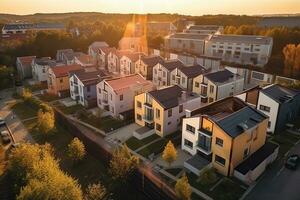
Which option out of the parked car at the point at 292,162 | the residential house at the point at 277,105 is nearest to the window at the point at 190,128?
the parked car at the point at 292,162

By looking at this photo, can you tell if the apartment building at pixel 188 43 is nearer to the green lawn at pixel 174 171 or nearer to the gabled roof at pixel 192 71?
the gabled roof at pixel 192 71

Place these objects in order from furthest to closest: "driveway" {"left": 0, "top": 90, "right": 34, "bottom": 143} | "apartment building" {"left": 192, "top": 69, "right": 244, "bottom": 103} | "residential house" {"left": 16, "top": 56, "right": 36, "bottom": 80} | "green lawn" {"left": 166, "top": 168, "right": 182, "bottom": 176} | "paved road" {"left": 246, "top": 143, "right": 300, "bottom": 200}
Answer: "residential house" {"left": 16, "top": 56, "right": 36, "bottom": 80}, "apartment building" {"left": 192, "top": 69, "right": 244, "bottom": 103}, "driveway" {"left": 0, "top": 90, "right": 34, "bottom": 143}, "green lawn" {"left": 166, "top": 168, "right": 182, "bottom": 176}, "paved road" {"left": 246, "top": 143, "right": 300, "bottom": 200}

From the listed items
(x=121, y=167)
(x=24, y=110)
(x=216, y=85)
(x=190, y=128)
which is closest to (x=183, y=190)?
(x=121, y=167)

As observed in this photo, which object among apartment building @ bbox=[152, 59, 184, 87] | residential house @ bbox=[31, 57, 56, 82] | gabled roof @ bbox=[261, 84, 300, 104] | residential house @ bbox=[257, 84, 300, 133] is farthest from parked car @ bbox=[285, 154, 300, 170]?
residential house @ bbox=[31, 57, 56, 82]

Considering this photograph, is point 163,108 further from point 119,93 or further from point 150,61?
point 150,61

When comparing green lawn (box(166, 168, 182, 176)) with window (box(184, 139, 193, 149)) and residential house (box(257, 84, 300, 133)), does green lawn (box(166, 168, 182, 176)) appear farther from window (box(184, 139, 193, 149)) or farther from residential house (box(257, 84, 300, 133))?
residential house (box(257, 84, 300, 133))
